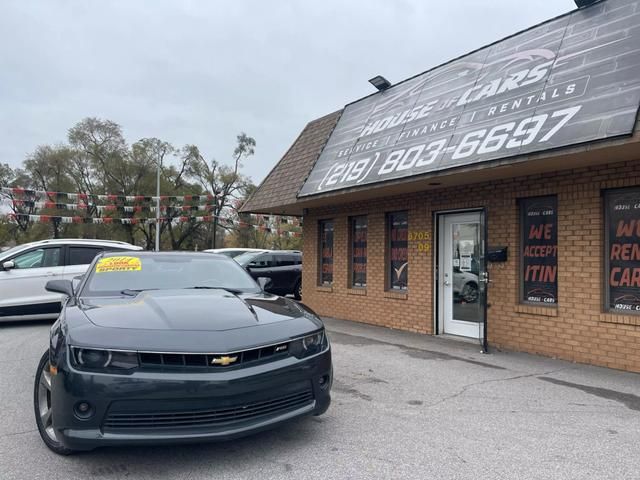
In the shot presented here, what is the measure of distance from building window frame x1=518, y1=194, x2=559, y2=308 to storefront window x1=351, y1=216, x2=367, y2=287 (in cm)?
370

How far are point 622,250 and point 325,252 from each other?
21.6ft

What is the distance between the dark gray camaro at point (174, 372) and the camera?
116 inches

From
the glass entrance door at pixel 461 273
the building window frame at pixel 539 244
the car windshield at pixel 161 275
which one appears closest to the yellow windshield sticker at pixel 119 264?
the car windshield at pixel 161 275

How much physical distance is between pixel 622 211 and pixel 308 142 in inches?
292

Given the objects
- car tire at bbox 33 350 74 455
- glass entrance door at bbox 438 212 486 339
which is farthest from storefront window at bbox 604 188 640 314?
car tire at bbox 33 350 74 455

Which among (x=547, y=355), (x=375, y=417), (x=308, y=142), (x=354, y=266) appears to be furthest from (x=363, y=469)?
(x=308, y=142)

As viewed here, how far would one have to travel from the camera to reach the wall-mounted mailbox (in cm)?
752

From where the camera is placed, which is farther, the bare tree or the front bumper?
the bare tree

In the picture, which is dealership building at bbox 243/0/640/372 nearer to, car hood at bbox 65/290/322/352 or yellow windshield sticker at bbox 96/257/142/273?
car hood at bbox 65/290/322/352

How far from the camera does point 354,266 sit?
35.6 feet

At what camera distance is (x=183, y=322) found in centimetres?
333

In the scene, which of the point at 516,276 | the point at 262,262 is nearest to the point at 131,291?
the point at 516,276

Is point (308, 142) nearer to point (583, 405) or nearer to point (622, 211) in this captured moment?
point (622, 211)

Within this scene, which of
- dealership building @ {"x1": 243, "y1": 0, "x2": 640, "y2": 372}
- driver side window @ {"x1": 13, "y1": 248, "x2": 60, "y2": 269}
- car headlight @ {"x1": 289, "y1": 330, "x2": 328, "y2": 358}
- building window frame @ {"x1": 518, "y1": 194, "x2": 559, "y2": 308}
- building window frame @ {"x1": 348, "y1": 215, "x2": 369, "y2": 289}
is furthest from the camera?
building window frame @ {"x1": 348, "y1": 215, "x2": 369, "y2": 289}
